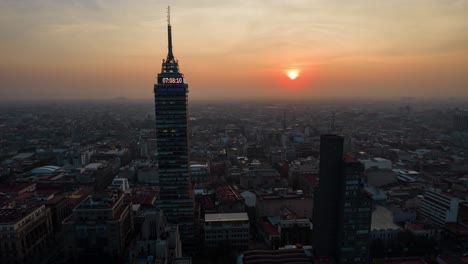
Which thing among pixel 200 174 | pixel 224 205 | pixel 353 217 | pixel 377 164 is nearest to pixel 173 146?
pixel 224 205

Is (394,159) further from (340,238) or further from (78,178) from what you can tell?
(78,178)

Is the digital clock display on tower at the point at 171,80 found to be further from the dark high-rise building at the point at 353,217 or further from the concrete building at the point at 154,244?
the dark high-rise building at the point at 353,217

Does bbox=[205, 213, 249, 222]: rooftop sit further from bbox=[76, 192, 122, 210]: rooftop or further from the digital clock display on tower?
the digital clock display on tower

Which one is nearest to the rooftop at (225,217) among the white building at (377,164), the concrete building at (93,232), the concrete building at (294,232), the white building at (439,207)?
the concrete building at (294,232)

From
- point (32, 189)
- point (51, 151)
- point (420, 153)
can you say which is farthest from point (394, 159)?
point (51, 151)

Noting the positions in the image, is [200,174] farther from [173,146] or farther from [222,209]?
[173,146]

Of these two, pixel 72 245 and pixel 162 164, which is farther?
pixel 162 164
